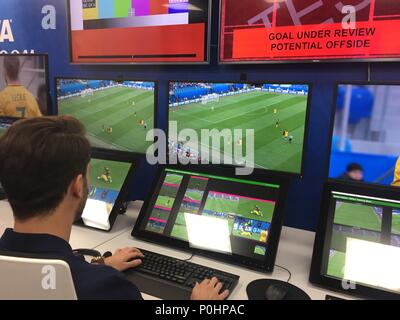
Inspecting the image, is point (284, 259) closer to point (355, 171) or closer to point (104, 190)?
point (355, 171)

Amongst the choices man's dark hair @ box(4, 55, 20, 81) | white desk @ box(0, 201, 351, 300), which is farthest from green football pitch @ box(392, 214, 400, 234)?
man's dark hair @ box(4, 55, 20, 81)

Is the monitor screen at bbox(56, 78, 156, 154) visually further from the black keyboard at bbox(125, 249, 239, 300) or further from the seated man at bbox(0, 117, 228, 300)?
the seated man at bbox(0, 117, 228, 300)

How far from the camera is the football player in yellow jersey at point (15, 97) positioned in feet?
7.65

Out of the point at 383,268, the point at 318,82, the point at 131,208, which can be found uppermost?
the point at 318,82

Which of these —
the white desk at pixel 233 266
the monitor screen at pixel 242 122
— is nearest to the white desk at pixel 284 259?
the white desk at pixel 233 266

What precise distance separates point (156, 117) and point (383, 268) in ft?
4.10

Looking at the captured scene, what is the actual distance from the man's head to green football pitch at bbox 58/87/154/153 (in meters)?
1.01

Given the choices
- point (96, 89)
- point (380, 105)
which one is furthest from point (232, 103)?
point (96, 89)

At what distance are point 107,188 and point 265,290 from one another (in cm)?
96

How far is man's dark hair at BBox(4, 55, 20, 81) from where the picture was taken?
90.9 inches

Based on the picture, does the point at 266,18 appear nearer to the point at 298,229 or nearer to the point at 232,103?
the point at 232,103

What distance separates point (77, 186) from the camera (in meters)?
1.03

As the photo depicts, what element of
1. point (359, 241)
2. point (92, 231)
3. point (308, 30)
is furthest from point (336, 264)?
point (92, 231)

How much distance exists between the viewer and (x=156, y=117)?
1.89m
